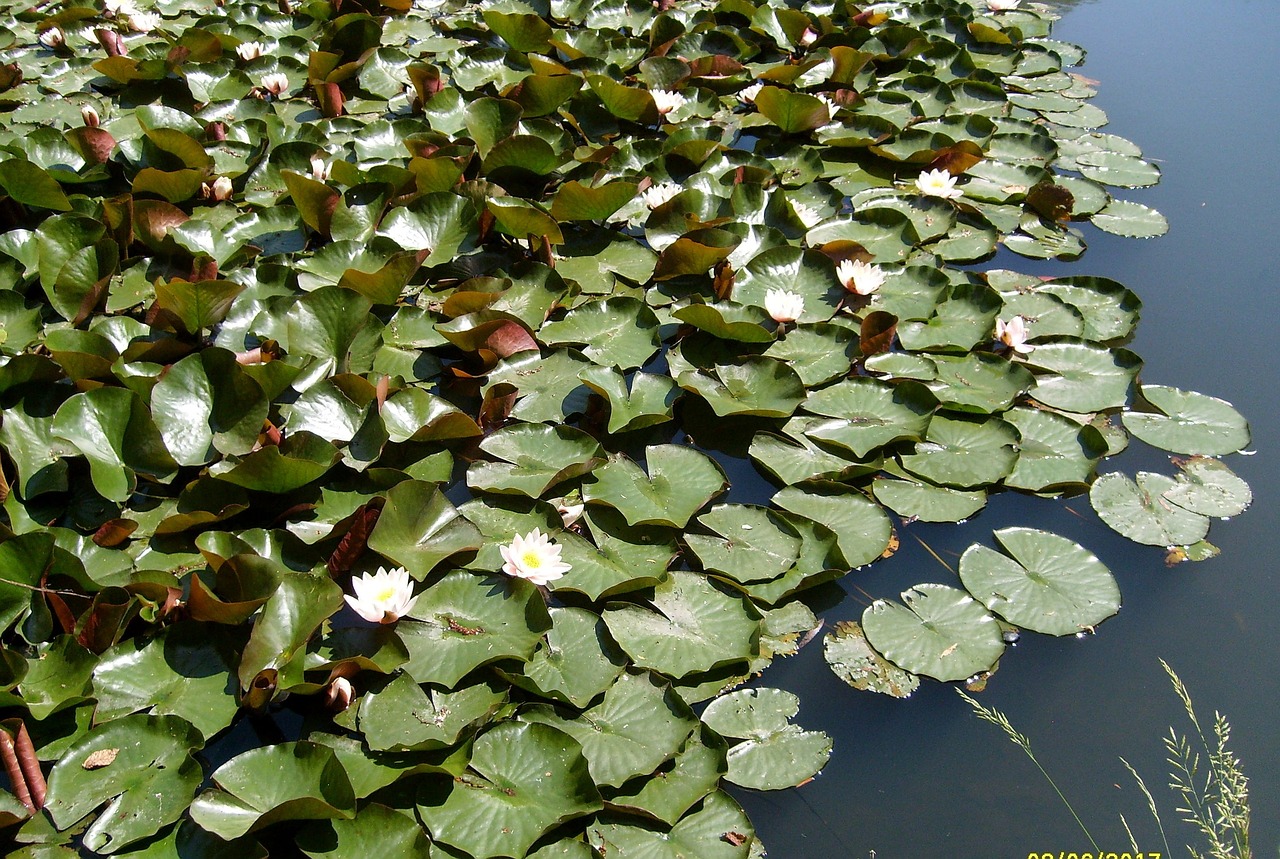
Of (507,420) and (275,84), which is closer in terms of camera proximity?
(507,420)

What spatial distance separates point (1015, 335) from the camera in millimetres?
3367

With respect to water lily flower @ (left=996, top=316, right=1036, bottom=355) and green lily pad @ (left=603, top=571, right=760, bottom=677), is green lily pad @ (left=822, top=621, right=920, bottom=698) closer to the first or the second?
green lily pad @ (left=603, top=571, right=760, bottom=677)

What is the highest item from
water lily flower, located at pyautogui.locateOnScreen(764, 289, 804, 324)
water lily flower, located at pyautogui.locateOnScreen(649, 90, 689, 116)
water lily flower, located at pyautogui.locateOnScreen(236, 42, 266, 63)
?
water lily flower, located at pyautogui.locateOnScreen(649, 90, 689, 116)

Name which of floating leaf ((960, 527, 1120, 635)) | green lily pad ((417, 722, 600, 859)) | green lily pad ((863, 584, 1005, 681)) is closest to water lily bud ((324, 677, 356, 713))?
green lily pad ((417, 722, 600, 859))

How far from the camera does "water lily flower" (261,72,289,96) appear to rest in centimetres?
478

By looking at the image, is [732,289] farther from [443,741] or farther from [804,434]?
[443,741]

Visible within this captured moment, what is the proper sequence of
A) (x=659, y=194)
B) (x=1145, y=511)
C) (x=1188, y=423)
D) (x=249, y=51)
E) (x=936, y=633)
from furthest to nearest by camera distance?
(x=249, y=51), (x=659, y=194), (x=1188, y=423), (x=1145, y=511), (x=936, y=633)

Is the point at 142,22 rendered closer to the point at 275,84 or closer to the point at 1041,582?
the point at 275,84

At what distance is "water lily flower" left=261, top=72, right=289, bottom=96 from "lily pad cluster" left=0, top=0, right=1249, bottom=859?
22mm

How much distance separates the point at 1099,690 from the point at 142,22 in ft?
19.8

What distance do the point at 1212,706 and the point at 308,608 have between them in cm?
241

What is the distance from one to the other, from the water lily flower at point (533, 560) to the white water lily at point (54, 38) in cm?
477

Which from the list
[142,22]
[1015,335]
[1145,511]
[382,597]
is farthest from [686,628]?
[142,22]

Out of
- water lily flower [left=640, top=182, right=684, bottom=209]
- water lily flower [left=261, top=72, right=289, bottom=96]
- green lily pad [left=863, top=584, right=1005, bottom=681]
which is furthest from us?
water lily flower [left=261, top=72, right=289, bottom=96]
